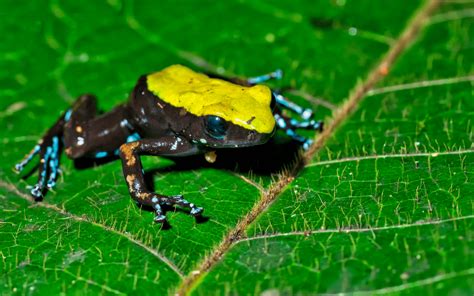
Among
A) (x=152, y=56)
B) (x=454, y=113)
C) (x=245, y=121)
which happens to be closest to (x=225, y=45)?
(x=152, y=56)

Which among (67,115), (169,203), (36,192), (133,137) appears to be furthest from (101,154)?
(169,203)

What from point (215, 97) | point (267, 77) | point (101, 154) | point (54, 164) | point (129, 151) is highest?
point (215, 97)

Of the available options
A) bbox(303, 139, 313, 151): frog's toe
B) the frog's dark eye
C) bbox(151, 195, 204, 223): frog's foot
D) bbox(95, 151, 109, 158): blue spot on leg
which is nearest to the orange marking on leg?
bbox(95, 151, 109, 158): blue spot on leg

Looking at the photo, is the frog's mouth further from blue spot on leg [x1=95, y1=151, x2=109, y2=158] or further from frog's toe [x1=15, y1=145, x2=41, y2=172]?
frog's toe [x1=15, y1=145, x2=41, y2=172]

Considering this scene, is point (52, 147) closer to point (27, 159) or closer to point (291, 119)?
point (27, 159)

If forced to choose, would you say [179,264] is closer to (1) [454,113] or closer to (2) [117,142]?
(2) [117,142]

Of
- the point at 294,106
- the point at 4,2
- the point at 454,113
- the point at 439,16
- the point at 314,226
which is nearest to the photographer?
the point at 314,226
